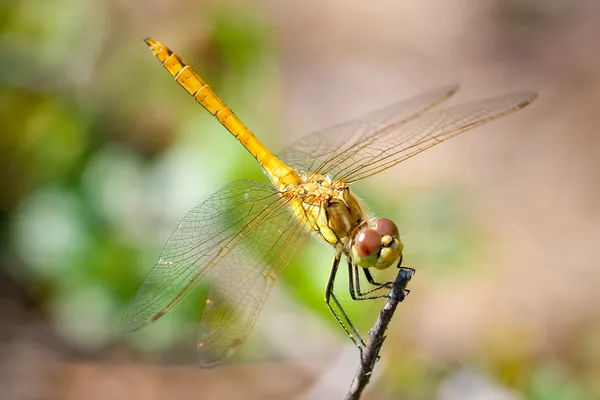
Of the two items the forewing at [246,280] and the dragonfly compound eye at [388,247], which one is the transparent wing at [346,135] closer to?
the forewing at [246,280]

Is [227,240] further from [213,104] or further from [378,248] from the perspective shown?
[213,104]

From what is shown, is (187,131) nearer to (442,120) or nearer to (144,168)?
(144,168)

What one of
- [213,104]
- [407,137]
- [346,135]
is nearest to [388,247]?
[407,137]

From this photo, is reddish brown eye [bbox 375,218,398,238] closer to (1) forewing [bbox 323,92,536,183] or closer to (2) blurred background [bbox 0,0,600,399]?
(1) forewing [bbox 323,92,536,183]

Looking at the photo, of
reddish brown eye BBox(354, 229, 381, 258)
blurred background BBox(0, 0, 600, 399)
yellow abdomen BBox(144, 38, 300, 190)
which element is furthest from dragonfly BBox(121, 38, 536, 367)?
blurred background BBox(0, 0, 600, 399)

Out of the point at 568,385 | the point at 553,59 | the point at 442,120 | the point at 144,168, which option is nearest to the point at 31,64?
the point at 144,168

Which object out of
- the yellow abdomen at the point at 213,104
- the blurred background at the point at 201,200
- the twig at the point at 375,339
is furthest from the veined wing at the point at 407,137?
the twig at the point at 375,339
